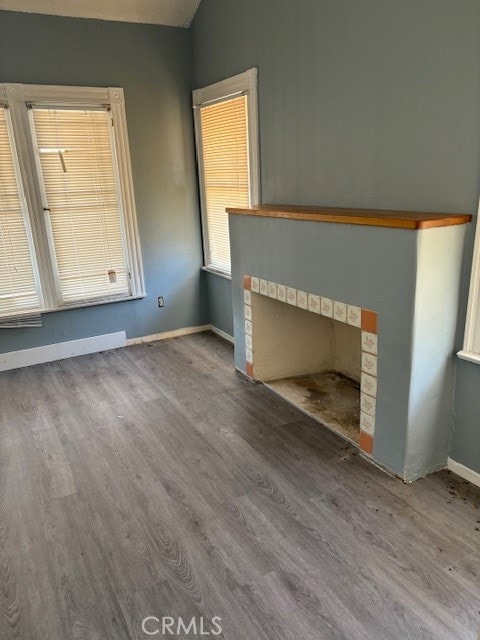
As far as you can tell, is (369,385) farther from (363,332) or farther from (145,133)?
(145,133)

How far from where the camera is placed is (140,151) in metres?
3.98

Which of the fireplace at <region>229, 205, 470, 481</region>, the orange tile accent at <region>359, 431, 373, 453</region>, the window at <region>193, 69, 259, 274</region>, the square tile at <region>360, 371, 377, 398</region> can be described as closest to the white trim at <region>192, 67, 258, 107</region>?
the window at <region>193, 69, 259, 274</region>

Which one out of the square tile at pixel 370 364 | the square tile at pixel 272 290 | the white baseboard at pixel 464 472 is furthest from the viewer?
the square tile at pixel 272 290

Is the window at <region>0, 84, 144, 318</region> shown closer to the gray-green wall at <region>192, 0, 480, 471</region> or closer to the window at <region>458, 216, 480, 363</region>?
the gray-green wall at <region>192, 0, 480, 471</region>

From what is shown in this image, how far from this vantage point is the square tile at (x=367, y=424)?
2.39 metres

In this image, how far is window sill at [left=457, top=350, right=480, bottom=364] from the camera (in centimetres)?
209

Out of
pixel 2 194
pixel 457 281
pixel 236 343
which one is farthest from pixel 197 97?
pixel 457 281

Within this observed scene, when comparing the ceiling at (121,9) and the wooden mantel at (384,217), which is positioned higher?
the ceiling at (121,9)

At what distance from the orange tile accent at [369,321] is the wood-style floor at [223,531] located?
0.71 metres

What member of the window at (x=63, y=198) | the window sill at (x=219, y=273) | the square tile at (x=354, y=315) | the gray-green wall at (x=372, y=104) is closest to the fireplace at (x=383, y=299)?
the square tile at (x=354, y=315)

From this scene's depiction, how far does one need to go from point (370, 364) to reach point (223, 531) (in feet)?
3.42

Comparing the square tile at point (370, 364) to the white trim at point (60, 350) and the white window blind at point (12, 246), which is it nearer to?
the white trim at point (60, 350)

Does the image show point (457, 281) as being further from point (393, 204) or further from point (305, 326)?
point (305, 326)

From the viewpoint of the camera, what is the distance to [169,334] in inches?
177
